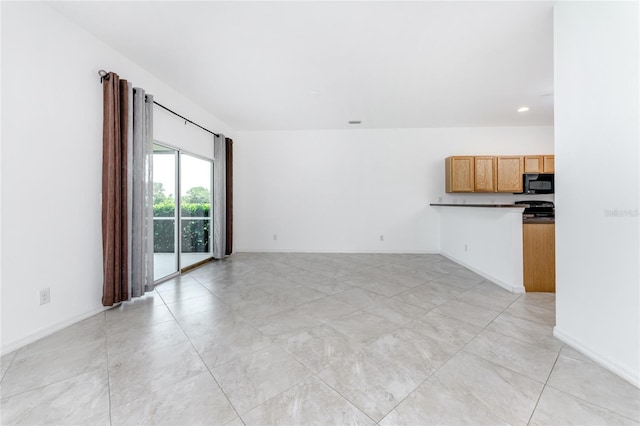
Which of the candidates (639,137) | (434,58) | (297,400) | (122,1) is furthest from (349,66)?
(297,400)

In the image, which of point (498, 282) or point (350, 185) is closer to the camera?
point (498, 282)

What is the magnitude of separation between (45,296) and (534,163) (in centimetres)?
753

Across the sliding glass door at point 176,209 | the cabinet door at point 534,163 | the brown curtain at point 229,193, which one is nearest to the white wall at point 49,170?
the sliding glass door at point 176,209

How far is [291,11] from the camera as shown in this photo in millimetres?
1968

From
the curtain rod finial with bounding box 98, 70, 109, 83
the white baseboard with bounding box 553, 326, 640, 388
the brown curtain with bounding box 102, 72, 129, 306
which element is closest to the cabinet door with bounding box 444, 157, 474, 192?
the white baseboard with bounding box 553, 326, 640, 388

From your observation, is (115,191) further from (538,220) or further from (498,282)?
(538,220)

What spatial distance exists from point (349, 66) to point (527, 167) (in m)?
4.51

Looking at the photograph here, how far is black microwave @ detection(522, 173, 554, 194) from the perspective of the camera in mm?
4520

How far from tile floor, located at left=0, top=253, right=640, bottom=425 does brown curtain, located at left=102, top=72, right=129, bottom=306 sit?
1.06 ft

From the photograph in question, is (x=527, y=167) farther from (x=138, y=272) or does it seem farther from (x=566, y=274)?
(x=138, y=272)

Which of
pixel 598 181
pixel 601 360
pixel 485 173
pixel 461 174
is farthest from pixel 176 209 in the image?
pixel 485 173

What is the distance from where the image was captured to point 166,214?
11.7 ft

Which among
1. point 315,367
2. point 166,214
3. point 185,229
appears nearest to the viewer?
point 315,367

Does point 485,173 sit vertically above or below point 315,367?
above
